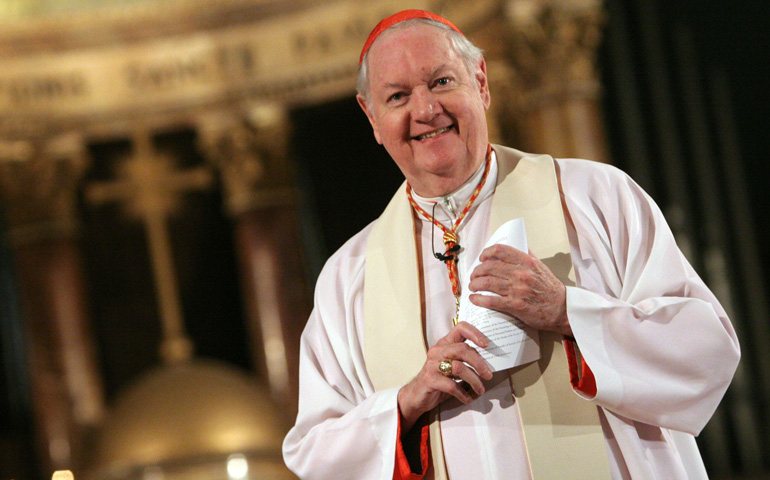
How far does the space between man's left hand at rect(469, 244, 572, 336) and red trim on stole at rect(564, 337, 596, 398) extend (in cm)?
13

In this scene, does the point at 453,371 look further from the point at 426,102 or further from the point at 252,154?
the point at 252,154

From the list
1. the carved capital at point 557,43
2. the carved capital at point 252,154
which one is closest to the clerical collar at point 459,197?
the carved capital at point 557,43

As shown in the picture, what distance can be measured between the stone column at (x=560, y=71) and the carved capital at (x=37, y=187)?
12.0 ft

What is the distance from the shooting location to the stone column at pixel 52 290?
7699 mm

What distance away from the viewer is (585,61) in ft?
22.4

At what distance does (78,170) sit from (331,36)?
2273mm

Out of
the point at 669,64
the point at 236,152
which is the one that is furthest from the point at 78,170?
the point at 669,64

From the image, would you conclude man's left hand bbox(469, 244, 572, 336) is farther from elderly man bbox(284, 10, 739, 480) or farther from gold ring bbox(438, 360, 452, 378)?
gold ring bbox(438, 360, 452, 378)

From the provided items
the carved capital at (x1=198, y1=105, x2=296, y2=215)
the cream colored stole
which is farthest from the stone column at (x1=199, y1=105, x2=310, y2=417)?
the cream colored stole

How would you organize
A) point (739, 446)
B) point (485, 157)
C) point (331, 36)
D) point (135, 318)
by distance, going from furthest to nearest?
point (135, 318), point (331, 36), point (739, 446), point (485, 157)

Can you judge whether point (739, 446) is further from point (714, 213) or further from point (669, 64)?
point (669, 64)

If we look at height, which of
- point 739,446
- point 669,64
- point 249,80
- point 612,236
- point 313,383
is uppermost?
point 249,80

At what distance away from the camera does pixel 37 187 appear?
7910 mm

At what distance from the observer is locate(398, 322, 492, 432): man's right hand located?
212 cm
